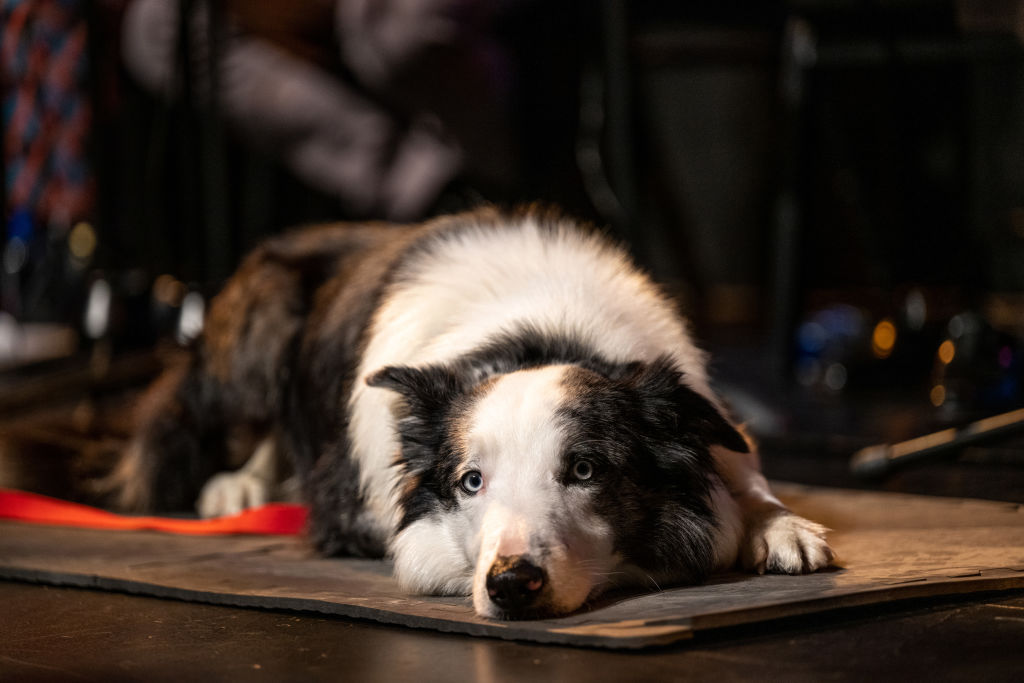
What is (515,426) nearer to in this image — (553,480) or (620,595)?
(553,480)

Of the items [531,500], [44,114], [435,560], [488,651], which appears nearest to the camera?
[488,651]

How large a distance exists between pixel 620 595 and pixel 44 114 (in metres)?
6.46

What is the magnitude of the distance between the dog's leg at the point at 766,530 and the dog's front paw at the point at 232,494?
1.59 m

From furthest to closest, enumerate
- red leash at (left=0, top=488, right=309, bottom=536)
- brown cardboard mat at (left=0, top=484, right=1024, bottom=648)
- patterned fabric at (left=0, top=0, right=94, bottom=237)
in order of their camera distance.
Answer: patterned fabric at (left=0, top=0, right=94, bottom=237) < red leash at (left=0, top=488, right=309, bottom=536) < brown cardboard mat at (left=0, top=484, right=1024, bottom=648)

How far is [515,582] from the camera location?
1.80 meters

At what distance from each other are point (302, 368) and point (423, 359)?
776 millimetres

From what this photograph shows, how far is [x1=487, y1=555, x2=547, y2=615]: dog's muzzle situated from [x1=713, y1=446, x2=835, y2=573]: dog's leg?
1.79 feet

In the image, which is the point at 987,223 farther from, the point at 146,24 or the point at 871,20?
the point at 146,24

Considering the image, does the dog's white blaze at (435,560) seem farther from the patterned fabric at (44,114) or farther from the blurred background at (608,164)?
the patterned fabric at (44,114)

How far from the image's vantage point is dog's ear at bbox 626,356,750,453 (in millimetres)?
2096

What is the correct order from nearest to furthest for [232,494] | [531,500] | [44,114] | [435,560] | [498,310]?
[531,500] < [435,560] < [498,310] < [232,494] < [44,114]

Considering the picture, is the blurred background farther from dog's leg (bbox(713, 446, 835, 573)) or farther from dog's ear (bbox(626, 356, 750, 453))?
dog's ear (bbox(626, 356, 750, 453))

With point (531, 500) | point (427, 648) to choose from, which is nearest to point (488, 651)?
point (427, 648)

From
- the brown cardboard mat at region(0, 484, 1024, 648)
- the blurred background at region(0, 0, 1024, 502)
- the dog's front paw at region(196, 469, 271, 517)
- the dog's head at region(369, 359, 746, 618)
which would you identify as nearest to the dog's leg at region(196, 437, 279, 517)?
the dog's front paw at region(196, 469, 271, 517)
